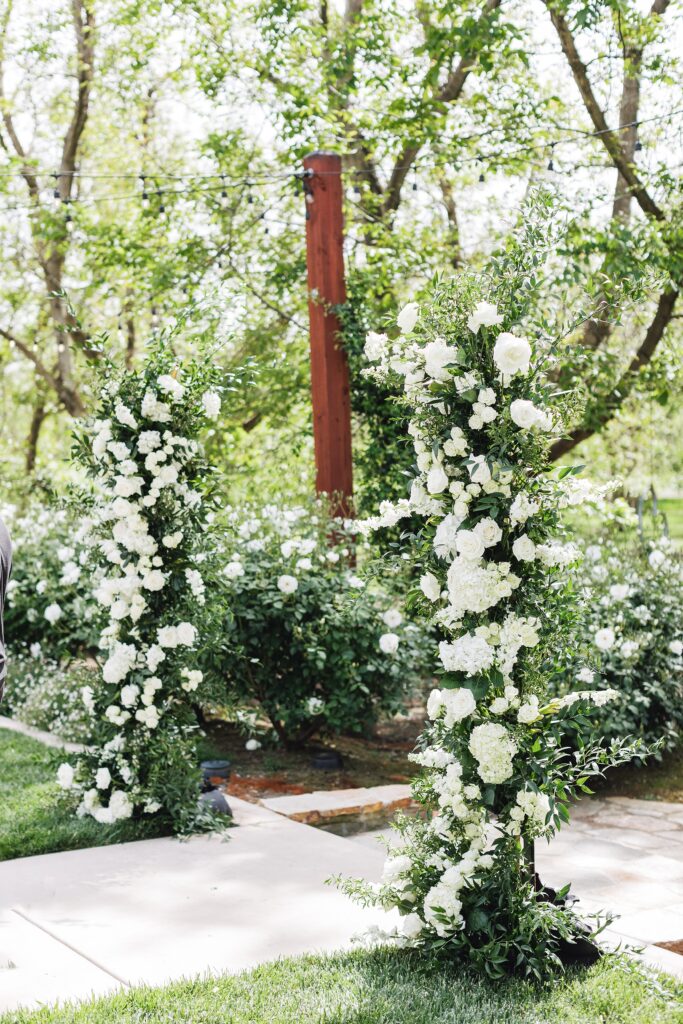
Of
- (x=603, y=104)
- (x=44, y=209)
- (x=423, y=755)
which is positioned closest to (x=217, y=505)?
(x=423, y=755)

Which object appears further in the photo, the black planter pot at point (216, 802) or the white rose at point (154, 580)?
the black planter pot at point (216, 802)

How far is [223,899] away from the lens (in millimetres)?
4285

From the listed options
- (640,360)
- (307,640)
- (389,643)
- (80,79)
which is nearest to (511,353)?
(389,643)

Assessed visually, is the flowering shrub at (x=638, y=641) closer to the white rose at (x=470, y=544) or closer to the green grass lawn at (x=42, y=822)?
the green grass lawn at (x=42, y=822)

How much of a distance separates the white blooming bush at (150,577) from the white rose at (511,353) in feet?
6.20

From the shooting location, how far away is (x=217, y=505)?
17.4 ft

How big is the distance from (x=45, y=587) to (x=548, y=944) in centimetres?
550

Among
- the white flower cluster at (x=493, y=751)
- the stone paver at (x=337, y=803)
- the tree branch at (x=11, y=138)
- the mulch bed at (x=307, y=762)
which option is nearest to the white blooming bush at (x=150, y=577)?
the stone paver at (x=337, y=803)

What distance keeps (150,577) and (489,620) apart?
6.59 feet

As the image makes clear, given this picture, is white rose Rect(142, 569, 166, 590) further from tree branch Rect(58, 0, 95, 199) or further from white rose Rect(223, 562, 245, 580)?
tree branch Rect(58, 0, 95, 199)

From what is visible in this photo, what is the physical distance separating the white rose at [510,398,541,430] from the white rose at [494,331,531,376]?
0.12 metres

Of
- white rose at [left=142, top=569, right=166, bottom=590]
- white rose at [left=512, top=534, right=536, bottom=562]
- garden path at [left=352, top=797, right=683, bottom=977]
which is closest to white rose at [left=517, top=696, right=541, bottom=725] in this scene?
white rose at [left=512, top=534, right=536, bottom=562]

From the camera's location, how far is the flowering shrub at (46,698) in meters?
7.00

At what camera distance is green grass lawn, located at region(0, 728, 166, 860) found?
4930 millimetres
